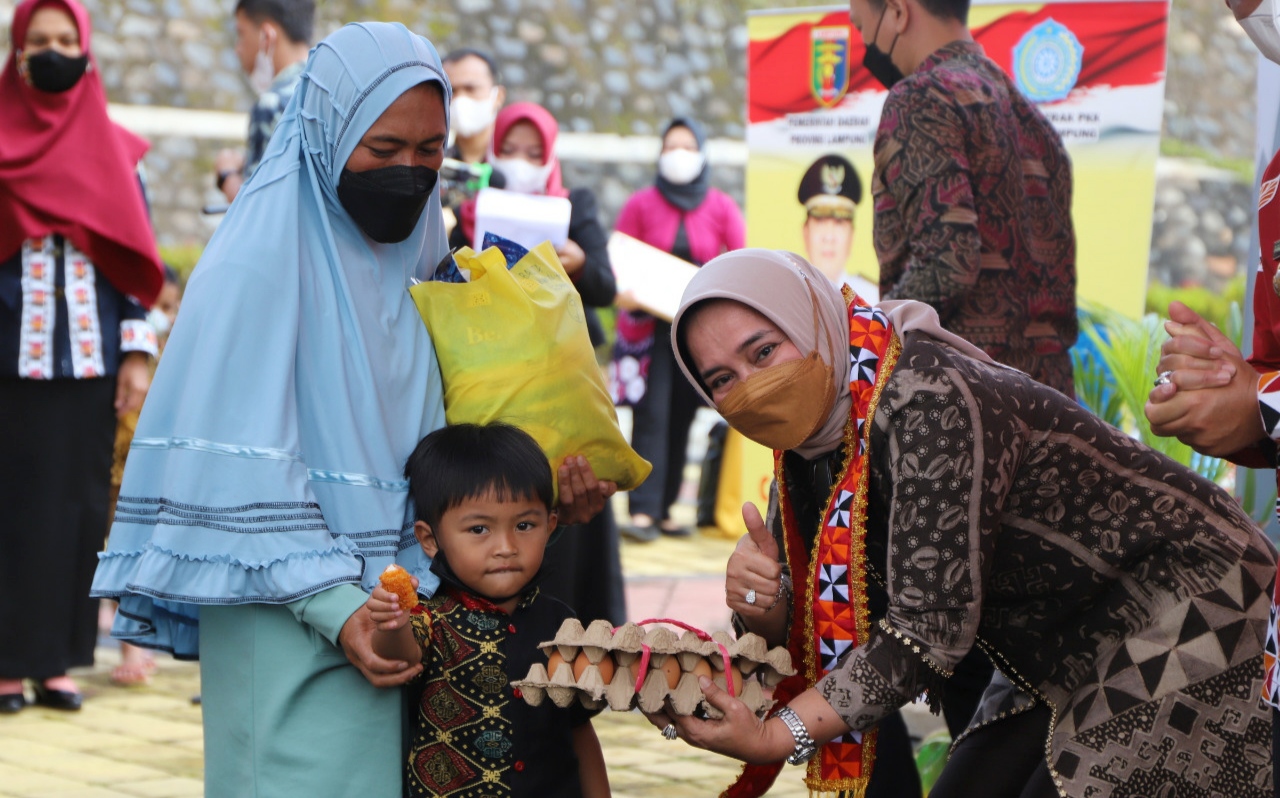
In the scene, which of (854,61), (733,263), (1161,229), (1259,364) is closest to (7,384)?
(733,263)

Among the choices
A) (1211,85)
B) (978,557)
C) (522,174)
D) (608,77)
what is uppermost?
(1211,85)

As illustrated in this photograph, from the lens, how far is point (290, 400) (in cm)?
246

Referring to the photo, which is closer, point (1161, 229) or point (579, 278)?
point (579, 278)

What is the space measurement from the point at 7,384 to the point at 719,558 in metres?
4.29

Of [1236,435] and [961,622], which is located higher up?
[1236,435]

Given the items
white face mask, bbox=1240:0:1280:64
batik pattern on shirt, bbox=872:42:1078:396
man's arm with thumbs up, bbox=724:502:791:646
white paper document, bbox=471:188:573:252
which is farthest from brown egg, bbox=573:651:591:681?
white paper document, bbox=471:188:573:252

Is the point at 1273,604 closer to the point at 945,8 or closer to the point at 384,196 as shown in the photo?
the point at 384,196

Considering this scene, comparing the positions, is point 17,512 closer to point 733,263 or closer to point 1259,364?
point 733,263

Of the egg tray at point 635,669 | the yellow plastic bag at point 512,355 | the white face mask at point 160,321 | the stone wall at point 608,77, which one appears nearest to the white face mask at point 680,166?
the white face mask at point 160,321

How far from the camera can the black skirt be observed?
197 inches

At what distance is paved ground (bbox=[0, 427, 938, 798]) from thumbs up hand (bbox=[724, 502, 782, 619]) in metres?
1.73

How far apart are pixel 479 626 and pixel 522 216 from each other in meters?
1.69

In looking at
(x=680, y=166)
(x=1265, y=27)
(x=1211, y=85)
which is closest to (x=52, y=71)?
(x=1265, y=27)

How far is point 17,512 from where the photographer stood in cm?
505
